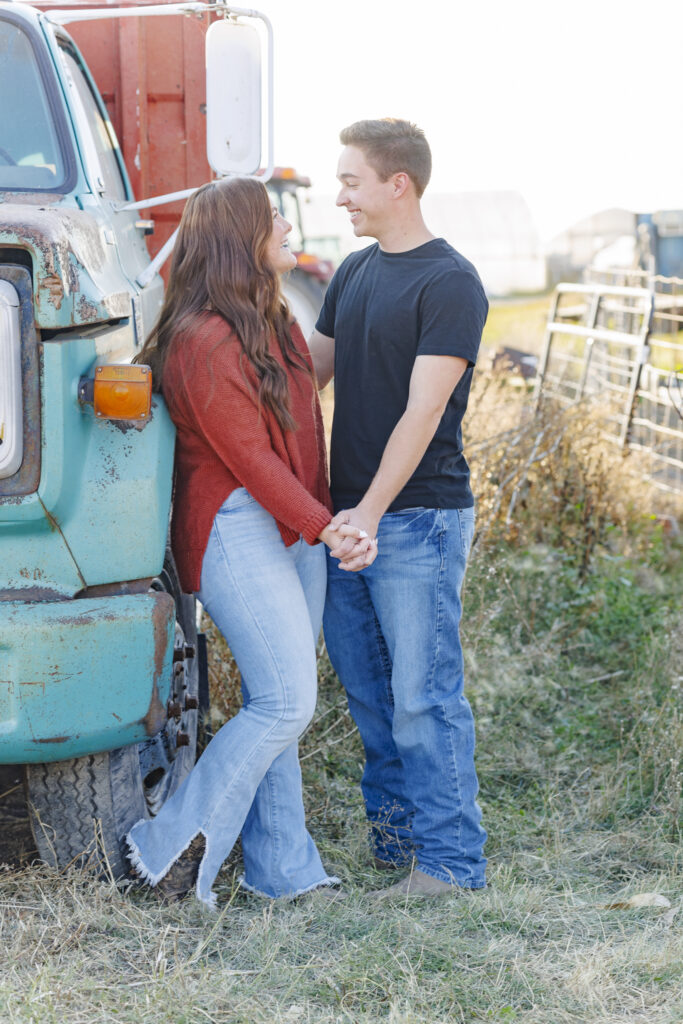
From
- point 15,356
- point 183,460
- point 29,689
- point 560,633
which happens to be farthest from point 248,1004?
point 560,633

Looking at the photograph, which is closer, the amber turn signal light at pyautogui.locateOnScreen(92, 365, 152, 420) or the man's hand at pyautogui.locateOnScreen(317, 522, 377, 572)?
the amber turn signal light at pyautogui.locateOnScreen(92, 365, 152, 420)

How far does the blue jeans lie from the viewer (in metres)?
2.91

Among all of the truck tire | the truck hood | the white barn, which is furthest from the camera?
the white barn

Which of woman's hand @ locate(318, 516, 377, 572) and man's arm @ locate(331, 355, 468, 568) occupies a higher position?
man's arm @ locate(331, 355, 468, 568)

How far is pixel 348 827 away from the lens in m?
3.33

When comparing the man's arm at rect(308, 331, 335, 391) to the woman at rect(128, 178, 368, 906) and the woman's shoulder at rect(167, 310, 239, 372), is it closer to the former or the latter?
the woman at rect(128, 178, 368, 906)

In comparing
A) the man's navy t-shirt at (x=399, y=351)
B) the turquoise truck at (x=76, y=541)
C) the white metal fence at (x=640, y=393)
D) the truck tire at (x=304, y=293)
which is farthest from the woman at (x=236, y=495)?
the truck tire at (x=304, y=293)

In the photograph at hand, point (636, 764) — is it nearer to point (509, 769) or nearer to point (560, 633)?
point (509, 769)

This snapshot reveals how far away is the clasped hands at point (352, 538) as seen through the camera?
2627 millimetres

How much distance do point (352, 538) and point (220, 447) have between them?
38 cm

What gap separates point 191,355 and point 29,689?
85 cm

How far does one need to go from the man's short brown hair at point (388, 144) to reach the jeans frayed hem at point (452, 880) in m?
1.85

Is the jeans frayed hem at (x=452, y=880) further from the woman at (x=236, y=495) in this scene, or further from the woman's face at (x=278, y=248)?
the woman's face at (x=278, y=248)

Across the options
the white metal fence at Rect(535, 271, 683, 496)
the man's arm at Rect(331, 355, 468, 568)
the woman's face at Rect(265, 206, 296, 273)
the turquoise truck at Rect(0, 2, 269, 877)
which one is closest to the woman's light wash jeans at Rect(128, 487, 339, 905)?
the turquoise truck at Rect(0, 2, 269, 877)
